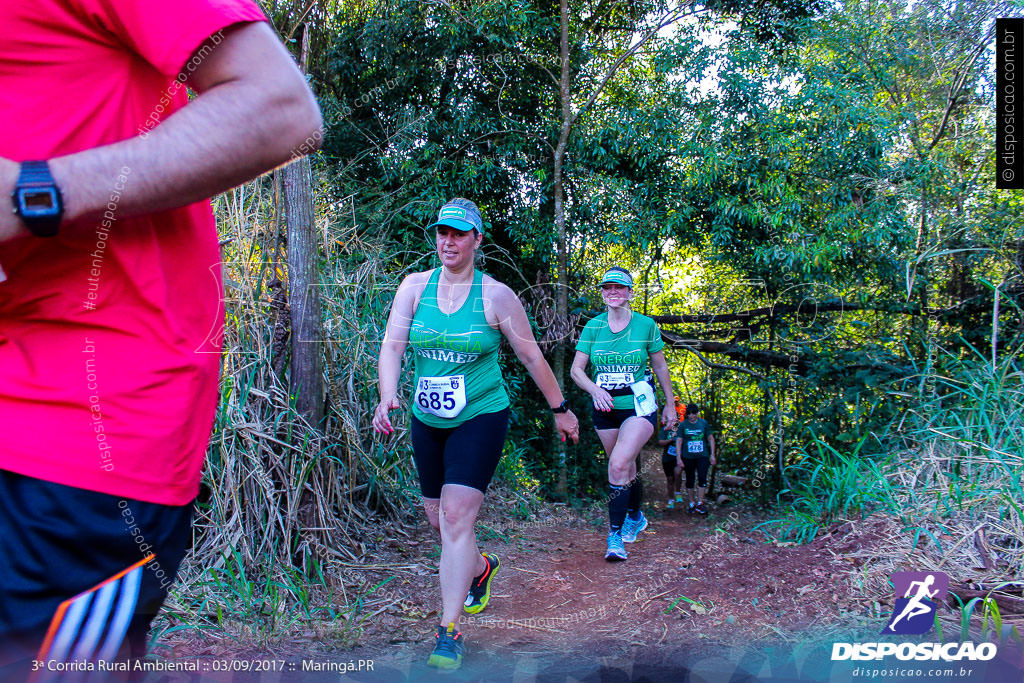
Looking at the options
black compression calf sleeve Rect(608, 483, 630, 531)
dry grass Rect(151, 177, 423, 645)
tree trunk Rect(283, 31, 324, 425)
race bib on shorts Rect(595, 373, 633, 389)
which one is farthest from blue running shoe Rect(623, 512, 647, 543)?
tree trunk Rect(283, 31, 324, 425)

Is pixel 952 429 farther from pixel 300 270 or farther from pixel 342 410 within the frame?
pixel 300 270

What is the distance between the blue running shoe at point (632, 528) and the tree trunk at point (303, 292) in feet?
11.0

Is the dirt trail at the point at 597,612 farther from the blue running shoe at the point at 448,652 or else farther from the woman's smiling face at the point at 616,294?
the woman's smiling face at the point at 616,294

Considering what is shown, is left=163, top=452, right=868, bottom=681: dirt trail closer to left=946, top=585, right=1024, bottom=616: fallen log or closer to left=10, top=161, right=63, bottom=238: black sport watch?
left=946, top=585, right=1024, bottom=616: fallen log

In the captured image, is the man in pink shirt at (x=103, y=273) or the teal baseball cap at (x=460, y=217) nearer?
the man in pink shirt at (x=103, y=273)

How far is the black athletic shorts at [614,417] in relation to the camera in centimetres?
610

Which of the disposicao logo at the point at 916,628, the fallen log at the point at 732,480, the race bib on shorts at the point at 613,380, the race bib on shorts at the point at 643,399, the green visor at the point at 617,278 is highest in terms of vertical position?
the green visor at the point at 617,278

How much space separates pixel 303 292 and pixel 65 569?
3.64 m

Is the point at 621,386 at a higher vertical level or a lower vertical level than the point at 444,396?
lower

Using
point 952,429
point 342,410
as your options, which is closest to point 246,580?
point 342,410

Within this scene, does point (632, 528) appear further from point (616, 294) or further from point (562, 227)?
point (562, 227)

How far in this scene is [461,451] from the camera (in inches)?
144

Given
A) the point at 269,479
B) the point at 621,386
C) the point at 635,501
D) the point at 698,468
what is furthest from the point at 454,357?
the point at 698,468

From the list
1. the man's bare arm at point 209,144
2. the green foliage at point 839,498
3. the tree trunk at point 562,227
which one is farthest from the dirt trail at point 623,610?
the man's bare arm at point 209,144
